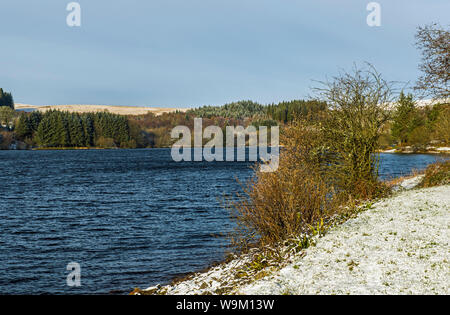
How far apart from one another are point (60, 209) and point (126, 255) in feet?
51.0

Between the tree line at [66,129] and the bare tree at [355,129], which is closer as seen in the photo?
the bare tree at [355,129]

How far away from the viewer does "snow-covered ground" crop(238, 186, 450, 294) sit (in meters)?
8.55

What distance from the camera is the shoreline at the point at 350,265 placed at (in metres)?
8.62

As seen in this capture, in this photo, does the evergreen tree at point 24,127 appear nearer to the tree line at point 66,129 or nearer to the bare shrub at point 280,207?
the tree line at point 66,129

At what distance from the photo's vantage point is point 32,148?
16275 cm

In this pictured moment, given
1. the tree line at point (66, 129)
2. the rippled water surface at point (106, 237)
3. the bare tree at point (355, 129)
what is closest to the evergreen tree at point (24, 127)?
the tree line at point (66, 129)

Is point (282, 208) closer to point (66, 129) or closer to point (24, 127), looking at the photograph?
point (66, 129)

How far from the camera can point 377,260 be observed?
991 cm

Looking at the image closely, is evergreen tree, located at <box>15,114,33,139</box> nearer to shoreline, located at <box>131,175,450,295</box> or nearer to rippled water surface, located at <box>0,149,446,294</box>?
rippled water surface, located at <box>0,149,446,294</box>

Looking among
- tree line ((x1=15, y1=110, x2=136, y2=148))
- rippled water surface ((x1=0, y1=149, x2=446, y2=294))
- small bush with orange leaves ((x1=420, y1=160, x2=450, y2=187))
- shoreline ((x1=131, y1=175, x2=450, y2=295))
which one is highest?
tree line ((x1=15, y1=110, x2=136, y2=148))

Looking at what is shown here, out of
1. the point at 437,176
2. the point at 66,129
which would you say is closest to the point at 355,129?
the point at 437,176

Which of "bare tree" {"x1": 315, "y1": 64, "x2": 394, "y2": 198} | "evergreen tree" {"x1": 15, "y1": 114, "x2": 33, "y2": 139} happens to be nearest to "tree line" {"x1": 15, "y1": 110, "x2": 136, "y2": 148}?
"evergreen tree" {"x1": 15, "y1": 114, "x2": 33, "y2": 139}

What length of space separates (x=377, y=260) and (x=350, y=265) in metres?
0.75

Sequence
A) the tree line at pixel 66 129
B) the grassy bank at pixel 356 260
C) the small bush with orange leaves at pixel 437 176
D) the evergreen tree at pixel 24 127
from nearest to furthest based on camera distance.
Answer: the grassy bank at pixel 356 260, the small bush with orange leaves at pixel 437 176, the evergreen tree at pixel 24 127, the tree line at pixel 66 129
